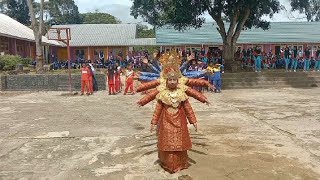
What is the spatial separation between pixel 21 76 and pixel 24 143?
1110 cm

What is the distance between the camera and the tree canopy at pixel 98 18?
67562mm

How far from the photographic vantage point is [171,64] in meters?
5.54

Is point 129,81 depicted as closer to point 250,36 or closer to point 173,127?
point 173,127

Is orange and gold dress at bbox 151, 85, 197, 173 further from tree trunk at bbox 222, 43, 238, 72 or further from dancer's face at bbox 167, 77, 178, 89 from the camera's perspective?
tree trunk at bbox 222, 43, 238, 72

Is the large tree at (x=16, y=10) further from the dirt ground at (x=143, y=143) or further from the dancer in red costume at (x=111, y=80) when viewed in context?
the dirt ground at (x=143, y=143)

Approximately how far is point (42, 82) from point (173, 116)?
13.5 meters

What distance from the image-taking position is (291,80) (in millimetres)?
18562

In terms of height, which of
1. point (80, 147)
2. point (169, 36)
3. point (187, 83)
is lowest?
point (80, 147)

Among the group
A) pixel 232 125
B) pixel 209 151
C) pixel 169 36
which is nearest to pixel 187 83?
pixel 209 151

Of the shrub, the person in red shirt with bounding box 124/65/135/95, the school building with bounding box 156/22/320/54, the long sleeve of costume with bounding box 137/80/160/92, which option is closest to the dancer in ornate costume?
the long sleeve of costume with bounding box 137/80/160/92

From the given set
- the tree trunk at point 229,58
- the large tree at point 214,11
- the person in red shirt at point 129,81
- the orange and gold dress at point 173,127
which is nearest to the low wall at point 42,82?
the person in red shirt at point 129,81

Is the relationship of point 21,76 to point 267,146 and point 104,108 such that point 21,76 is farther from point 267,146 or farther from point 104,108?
point 267,146

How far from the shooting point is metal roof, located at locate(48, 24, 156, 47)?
35.4 metres

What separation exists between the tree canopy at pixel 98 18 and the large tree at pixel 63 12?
100 inches
